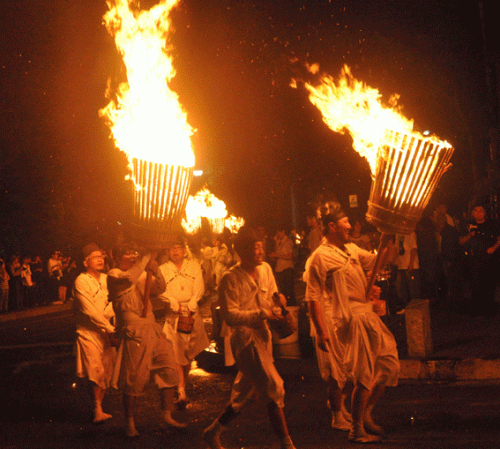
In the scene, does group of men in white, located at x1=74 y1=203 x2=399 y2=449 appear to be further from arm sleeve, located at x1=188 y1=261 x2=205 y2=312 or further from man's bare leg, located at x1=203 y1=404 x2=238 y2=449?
arm sleeve, located at x1=188 y1=261 x2=205 y2=312

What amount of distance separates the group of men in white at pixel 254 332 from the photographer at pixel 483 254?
5.70m

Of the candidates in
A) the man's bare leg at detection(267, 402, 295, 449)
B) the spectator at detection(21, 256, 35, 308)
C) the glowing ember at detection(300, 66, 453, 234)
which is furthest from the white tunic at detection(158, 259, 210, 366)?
the spectator at detection(21, 256, 35, 308)

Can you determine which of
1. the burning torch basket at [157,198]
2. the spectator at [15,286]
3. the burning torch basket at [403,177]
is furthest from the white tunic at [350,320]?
→ the spectator at [15,286]

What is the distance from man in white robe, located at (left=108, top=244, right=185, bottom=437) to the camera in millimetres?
6414

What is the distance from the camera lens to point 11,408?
7.85m

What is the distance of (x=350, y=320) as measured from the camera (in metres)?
5.90

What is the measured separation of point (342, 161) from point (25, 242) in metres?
15.1

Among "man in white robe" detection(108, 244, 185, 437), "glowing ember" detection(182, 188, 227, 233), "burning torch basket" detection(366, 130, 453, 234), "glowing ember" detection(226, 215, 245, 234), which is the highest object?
"glowing ember" detection(226, 215, 245, 234)

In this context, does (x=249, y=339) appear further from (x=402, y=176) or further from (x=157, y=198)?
(x=402, y=176)

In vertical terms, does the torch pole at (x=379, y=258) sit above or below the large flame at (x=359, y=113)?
below

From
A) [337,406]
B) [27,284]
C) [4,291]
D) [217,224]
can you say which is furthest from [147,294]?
[217,224]

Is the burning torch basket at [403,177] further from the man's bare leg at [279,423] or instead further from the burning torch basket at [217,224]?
the burning torch basket at [217,224]

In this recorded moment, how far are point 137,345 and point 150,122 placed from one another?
2.31 m

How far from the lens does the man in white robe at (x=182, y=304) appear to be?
303 inches
